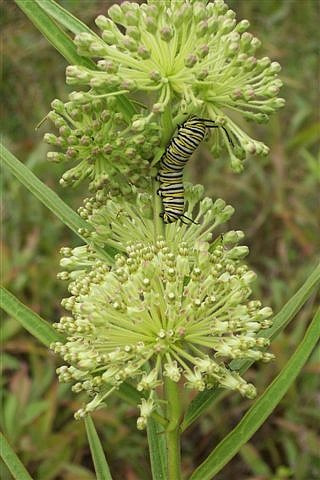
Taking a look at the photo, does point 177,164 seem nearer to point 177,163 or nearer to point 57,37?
point 177,163

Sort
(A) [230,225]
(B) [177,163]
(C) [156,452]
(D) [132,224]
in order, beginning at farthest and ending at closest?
1. (A) [230,225]
2. (C) [156,452]
3. (D) [132,224]
4. (B) [177,163]

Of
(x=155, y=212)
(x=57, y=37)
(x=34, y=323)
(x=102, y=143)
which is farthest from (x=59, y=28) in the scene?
(x=34, y=323)

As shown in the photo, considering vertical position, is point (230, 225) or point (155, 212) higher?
point (230, 225)

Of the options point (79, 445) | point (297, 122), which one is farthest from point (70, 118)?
point (297, 122)

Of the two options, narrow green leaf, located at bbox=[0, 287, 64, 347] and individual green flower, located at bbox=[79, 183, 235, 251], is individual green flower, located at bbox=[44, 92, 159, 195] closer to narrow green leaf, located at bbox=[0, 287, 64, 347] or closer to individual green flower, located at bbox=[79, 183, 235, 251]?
individual green flower, located at bbox=[79, 183, 235, 251]

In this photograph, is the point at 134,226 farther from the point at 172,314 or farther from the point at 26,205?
the point at 26,205

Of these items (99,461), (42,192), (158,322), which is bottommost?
(99,461)

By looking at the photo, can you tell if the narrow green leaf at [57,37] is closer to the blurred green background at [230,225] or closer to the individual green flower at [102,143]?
the individual green flower at [102,143]
